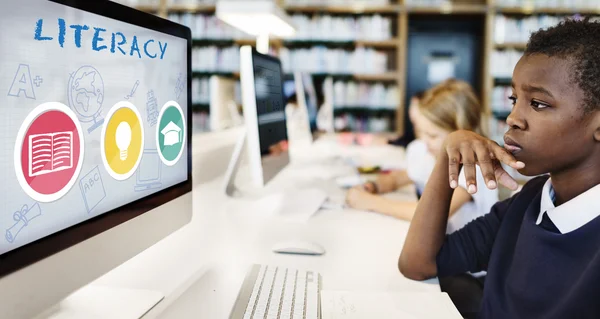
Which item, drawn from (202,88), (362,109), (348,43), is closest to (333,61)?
(348,43)

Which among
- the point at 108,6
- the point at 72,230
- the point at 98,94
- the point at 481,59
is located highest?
the point at 481,59

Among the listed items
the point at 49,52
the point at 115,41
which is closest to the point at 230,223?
the point at 115,41

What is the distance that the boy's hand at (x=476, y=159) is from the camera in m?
0.83

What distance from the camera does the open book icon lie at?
1.72 ft

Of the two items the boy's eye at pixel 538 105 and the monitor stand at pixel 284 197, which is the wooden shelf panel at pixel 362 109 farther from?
the boy's eye at pixel 538 105

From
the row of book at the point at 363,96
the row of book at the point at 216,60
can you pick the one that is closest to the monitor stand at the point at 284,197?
the row of book at the point at 363,96

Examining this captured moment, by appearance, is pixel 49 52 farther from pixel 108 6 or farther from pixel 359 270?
pixel 359 270

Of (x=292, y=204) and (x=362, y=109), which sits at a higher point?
(x=362, y=109)

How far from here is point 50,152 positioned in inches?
21.5

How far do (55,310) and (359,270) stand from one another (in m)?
0.50

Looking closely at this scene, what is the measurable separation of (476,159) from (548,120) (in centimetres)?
18

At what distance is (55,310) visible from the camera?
0.68 meters

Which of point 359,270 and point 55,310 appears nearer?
point 55,310

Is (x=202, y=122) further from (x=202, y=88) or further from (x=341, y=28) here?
(x=341, y=28)
